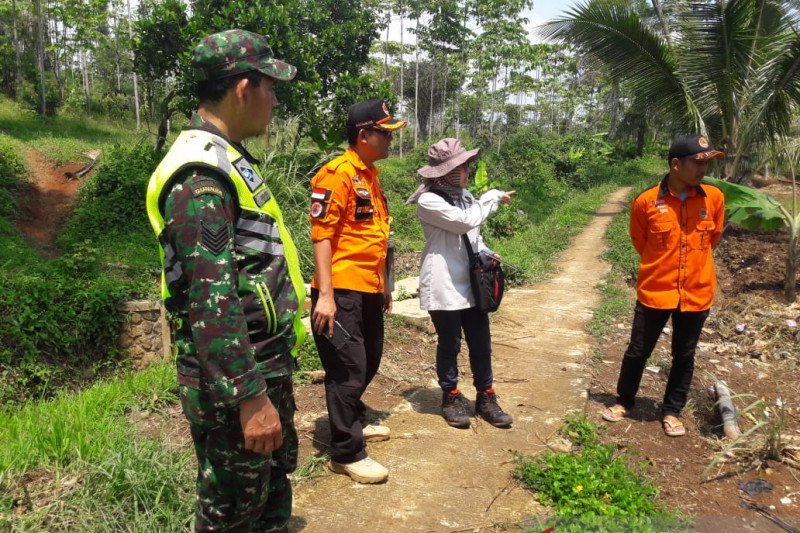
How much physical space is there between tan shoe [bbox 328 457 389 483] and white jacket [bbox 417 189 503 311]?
3.08 ft

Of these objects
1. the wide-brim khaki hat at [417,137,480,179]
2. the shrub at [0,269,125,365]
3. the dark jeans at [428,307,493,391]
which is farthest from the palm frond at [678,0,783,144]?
the shrub at [0,269,125,365]

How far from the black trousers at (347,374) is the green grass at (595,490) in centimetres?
89

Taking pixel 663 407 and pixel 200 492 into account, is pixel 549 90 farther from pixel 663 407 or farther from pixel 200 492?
pixel 200 492

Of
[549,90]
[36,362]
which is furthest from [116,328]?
[549,90]

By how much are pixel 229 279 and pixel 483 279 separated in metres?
2.01

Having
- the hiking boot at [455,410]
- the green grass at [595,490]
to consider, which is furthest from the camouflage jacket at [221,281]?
the hiking boot at [455,410]

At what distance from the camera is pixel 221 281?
62.7 inches

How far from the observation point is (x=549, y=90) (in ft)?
121

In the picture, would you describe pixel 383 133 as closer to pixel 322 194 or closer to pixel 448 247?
pixel 322 194

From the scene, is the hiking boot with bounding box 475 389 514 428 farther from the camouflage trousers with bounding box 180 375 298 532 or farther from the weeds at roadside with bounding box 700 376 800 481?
the camouflage trousers with bounding box 180 375 298 532

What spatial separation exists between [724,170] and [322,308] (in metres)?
8.13

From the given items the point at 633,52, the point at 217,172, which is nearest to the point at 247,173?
the point at 217,172

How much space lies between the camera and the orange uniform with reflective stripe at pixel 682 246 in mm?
3461

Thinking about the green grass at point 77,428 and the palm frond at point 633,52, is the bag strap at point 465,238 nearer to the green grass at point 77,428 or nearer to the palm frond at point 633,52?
the green grass at point 77,428
